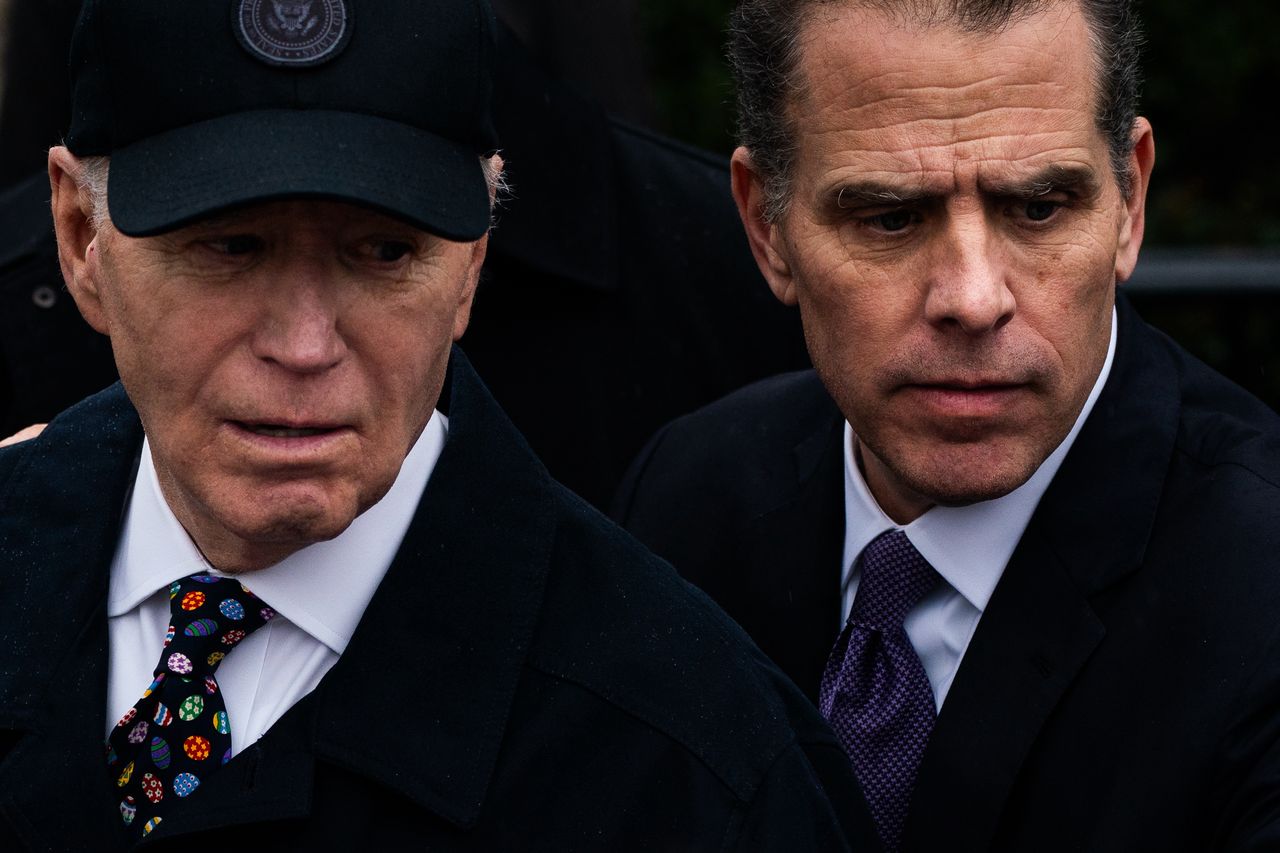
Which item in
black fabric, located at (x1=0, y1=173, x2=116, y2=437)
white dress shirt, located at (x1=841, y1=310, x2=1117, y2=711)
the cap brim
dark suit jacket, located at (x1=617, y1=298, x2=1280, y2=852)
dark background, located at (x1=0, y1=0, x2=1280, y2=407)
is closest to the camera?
the cap brim

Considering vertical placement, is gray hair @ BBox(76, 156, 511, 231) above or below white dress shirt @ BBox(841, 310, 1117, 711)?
above

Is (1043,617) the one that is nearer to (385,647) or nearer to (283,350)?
(385,647)

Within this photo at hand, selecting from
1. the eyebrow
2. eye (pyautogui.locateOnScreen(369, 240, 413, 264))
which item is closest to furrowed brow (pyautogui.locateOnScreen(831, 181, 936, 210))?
the eyebrow

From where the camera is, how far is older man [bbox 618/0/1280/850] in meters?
2.88

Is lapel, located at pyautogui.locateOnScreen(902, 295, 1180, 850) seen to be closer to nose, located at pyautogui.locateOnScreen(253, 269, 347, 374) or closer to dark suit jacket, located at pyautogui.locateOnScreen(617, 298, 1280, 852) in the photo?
dark suit jacket, located at pyautogui.locateOnScreen(617, 298, 1280, 852)

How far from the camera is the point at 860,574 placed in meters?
3.34

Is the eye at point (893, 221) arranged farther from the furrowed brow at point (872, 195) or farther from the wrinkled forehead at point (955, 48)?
the wrinkled forehead at point (955, 48)

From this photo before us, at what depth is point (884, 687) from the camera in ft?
10.2

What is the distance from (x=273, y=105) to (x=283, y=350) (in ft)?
0.93

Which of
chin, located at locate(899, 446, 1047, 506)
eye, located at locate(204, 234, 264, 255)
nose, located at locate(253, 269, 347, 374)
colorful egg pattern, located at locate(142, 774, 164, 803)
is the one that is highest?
Result: eye, located at locate(204, 234, 264, 255)

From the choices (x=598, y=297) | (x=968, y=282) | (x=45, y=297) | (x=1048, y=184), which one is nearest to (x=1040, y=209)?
(x=1048, y=184)

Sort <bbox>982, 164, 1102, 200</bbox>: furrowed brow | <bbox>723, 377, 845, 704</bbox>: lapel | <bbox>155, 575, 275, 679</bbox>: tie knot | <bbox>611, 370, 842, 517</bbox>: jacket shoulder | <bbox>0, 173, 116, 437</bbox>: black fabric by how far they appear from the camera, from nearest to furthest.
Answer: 1. <bbox>155, 575, 275, 679</bbox>: tie knot
2. <bbox>982, 164, 1102, 200</bbox>: furrowed brow
3. <bbox>723, 377, 845, 704</bbox>: lapel
4. <bbox>611, 370, 842, 517</bbox>: jacket shoulder
5. <bbox>0, 173, 116, 437</bbox>: black fabric

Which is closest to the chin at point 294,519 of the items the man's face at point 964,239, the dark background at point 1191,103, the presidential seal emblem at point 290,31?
the presidential seal emblem at point 290,31

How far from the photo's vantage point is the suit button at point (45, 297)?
384 cm
